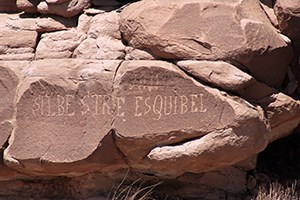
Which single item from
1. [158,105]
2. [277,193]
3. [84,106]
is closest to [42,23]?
[84,106]

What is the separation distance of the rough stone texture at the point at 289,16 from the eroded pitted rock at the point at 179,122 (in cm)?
76

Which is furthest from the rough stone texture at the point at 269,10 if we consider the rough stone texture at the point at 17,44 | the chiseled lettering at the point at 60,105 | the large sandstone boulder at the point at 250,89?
the rough stone texture at the point at 17,44

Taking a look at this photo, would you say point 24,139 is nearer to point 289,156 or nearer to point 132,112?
point 132,112

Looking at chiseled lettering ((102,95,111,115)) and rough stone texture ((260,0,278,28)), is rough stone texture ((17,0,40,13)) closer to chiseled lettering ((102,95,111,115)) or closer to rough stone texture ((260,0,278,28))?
chiseled lettering ((102,95,111,115))

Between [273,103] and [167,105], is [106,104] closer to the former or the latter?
[167,105]

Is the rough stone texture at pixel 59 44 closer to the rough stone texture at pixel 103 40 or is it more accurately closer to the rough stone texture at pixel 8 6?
the rough stone texture at pixel 103 40

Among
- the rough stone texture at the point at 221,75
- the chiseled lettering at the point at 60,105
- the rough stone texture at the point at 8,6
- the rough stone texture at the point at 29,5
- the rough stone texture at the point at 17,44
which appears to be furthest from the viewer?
the rough stone texture at the point at 8,6

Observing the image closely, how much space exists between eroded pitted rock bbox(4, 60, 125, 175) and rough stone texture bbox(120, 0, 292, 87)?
428 millimetres

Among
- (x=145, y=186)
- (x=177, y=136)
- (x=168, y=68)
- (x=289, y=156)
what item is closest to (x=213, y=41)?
(x=168, y=68)

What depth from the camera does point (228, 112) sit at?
498 centimetres

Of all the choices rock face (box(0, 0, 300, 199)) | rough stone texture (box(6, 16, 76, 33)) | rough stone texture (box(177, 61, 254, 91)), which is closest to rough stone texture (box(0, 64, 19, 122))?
rock face (box(0, 0, 300, 199))

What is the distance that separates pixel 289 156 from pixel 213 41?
1.99 m

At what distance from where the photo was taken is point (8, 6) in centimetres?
618

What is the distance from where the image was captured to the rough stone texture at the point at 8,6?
614 centimetres
